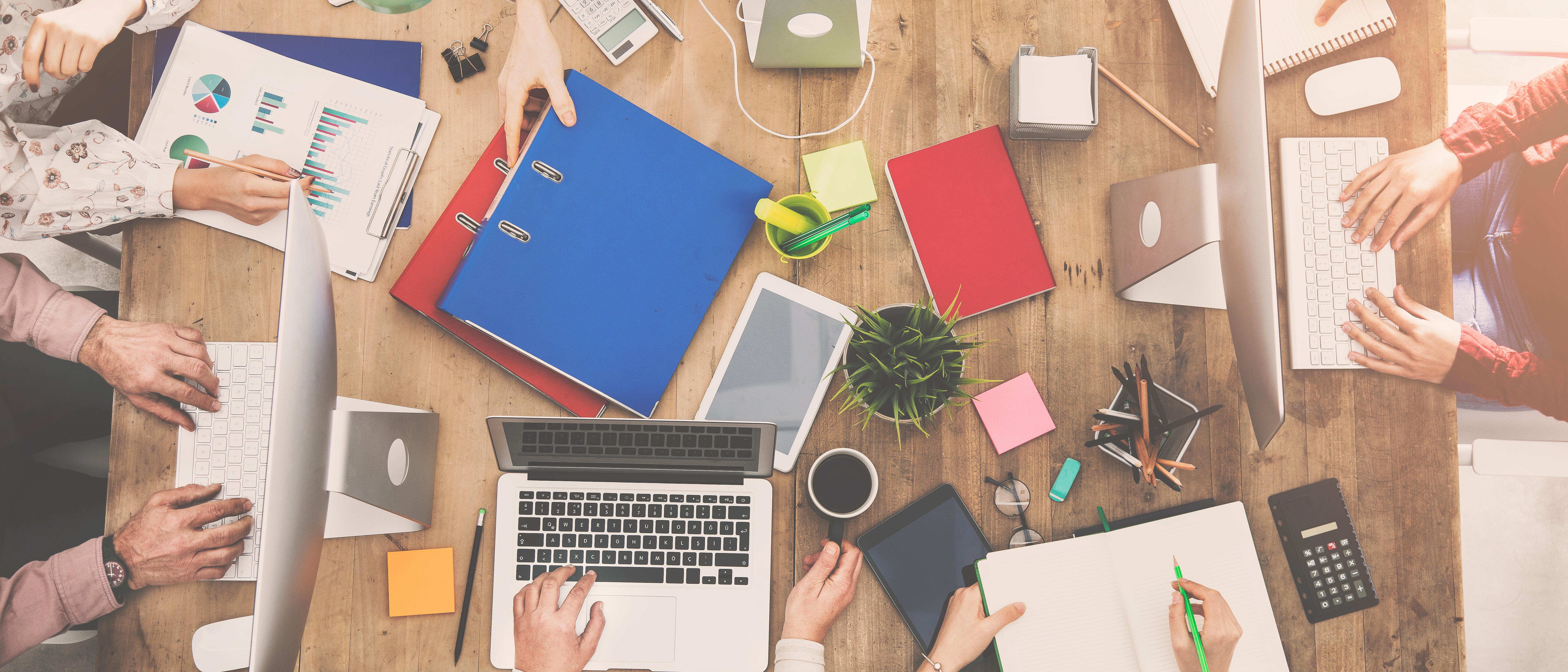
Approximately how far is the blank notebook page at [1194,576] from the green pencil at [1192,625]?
3cm

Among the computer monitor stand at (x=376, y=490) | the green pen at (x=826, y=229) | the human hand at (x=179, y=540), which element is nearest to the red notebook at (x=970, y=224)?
the green pen at (x=826, y=229)

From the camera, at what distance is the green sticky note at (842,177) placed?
45.9 inches

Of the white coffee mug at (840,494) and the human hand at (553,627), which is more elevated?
the white coffee mug at (840,494)

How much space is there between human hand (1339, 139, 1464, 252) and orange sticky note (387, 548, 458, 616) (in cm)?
157

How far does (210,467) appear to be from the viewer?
3.59 feet

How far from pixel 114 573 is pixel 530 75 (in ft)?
3.19

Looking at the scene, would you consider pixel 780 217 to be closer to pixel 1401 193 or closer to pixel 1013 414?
pixel 1013 414

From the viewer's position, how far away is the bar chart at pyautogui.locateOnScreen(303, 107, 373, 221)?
3.77 ft

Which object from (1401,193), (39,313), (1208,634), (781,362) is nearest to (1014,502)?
(1208,634)

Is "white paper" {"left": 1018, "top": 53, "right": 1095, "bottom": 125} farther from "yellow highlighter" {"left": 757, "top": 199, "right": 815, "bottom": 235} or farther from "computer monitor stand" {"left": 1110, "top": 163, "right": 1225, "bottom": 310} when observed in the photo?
"yellow highlighter" {"left": 757, "top": 199, "right": 815, "bottom": 235}

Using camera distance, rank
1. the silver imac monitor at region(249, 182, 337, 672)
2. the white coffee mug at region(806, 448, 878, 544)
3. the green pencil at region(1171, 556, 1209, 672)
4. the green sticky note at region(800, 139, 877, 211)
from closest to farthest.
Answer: the silver imac monitor at region(249, 182, 337, 672) < the green pencil at region(1171, 556, 1209, 672) < the white coffee mug at region(806, 448, 878, 544) < the green sticky note at region(800, 139, 877, 211)

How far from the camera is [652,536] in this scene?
104cm

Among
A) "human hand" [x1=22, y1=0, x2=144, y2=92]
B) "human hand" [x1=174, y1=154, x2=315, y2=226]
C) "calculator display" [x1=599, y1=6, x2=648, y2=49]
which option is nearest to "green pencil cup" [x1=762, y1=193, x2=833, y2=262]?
"calculator display" [x1=599, y1=6, x2=648, y2=49]

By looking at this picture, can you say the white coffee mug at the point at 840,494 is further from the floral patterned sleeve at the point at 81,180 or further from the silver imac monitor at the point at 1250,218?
the floral patterned sleeve at the point at 81,180
